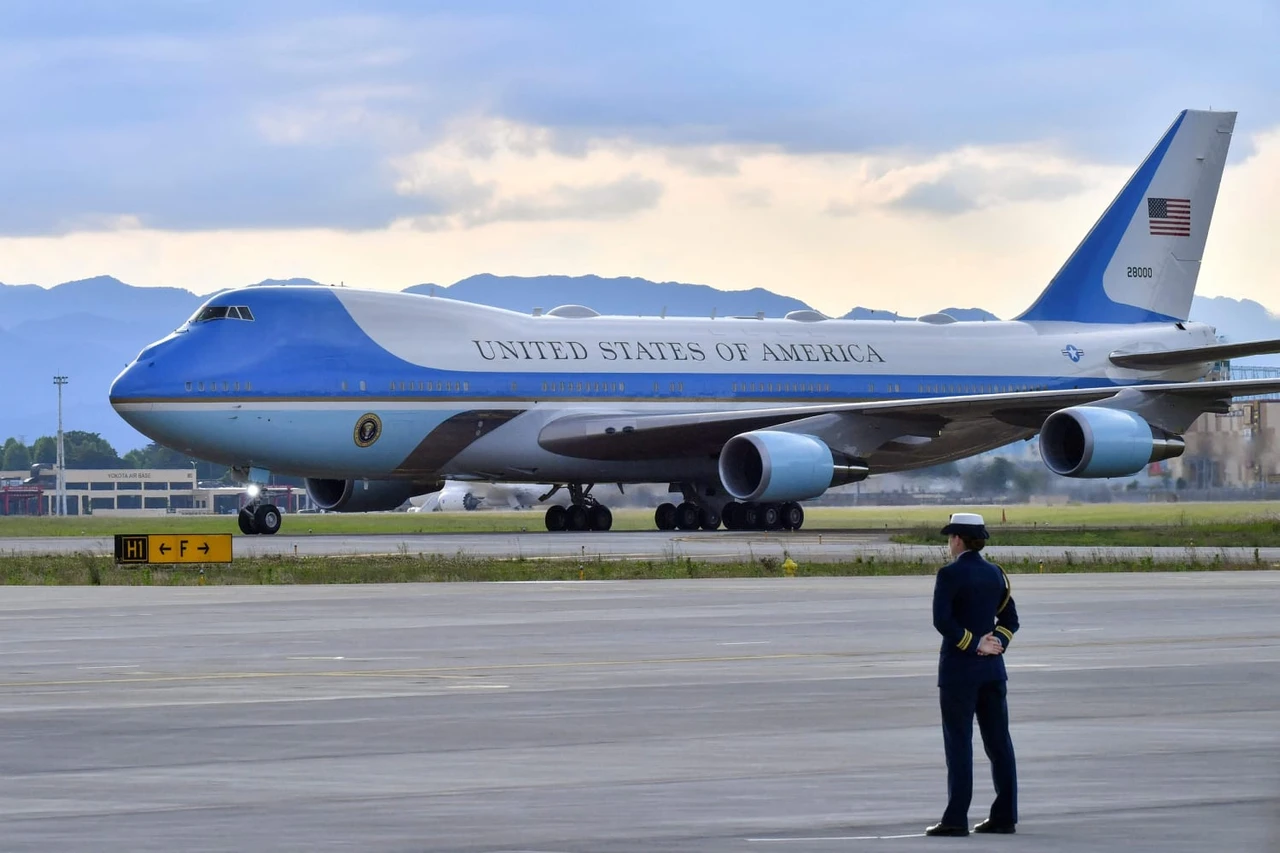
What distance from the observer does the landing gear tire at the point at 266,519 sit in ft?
168

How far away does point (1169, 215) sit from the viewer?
63031 millimetres

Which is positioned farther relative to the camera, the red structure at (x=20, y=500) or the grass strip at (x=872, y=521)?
the red structure at (x=20, y=500)

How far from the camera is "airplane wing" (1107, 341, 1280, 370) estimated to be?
5312cm

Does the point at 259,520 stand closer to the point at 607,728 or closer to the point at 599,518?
the point at 599,518

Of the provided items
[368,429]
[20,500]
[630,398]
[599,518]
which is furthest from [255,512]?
[20,500]

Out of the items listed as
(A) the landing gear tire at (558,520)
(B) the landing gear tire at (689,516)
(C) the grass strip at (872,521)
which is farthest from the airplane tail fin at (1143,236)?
(A) the landing gear tire at (558,520)

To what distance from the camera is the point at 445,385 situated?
50938mm

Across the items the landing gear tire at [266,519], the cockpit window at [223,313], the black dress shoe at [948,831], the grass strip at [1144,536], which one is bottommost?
the black dress shoe at [948,831]

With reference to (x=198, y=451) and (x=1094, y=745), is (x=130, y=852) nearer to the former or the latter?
(x=1094, y=745)

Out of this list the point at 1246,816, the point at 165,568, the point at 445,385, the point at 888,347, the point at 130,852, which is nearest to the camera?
the point at 130,852

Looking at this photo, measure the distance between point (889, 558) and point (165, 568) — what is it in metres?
12.8

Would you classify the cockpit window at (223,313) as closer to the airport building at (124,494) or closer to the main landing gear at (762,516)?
the main landing gear at (762,516)

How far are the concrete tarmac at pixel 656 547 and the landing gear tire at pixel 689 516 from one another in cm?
341

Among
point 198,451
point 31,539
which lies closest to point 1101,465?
point 198,451
